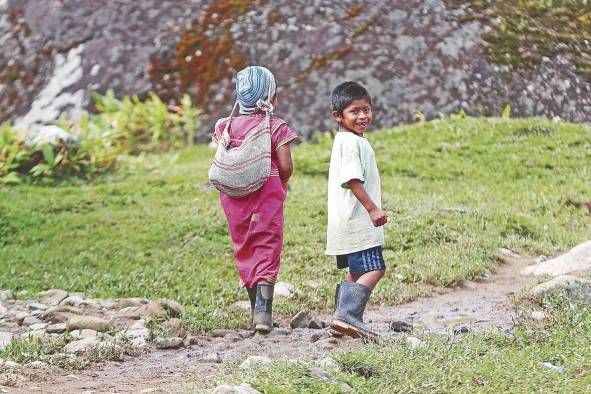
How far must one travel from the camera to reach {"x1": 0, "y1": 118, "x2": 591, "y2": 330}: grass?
8461mm

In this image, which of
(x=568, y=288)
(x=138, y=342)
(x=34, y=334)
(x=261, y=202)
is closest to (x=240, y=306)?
(x=261, y=202)

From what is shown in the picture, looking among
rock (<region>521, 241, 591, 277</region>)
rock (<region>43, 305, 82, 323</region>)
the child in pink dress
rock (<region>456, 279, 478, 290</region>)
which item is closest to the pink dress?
the child in pink dress

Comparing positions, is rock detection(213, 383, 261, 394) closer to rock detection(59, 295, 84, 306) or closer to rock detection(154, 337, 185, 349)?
rock detection(154, 337, 185, 349)

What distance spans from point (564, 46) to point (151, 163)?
675 cm

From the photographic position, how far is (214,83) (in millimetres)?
16047

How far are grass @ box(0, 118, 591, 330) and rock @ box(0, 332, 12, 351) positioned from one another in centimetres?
115

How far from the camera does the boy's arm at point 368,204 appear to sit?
19.5 ft

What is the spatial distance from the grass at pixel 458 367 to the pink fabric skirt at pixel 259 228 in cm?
123

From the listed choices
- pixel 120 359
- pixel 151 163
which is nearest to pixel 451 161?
pixel 151 163

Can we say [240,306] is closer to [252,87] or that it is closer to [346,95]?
[252,87]

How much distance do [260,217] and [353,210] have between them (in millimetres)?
769

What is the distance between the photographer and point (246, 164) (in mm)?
6551

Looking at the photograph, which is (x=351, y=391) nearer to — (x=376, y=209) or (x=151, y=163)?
(x=376, y=209)

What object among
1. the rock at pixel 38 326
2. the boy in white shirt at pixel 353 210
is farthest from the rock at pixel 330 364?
the rock at pixel 38 326
